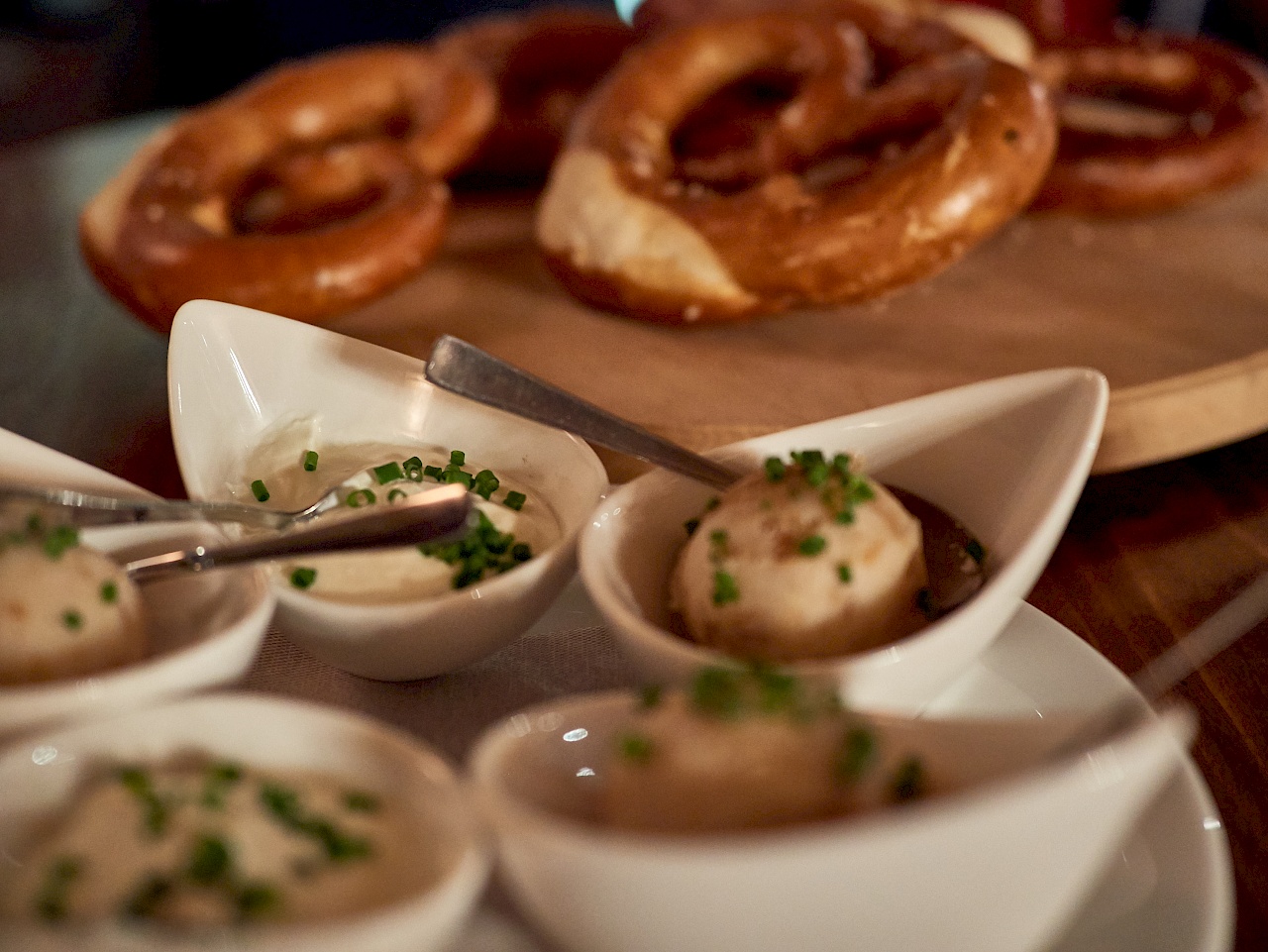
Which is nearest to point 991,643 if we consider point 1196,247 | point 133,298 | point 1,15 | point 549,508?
point 549,508

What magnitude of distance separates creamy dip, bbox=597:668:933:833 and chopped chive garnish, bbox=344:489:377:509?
45cm

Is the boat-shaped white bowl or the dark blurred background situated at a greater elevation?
the boat-shaped white bowl

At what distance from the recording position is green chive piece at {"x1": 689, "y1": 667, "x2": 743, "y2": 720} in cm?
70

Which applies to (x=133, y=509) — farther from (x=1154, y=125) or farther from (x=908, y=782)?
(x=1154, y=125)

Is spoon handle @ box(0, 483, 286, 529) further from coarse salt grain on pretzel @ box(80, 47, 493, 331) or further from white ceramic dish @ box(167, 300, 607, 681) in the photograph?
coarse salt grain on pretzel @ box(80, 47, 493, 331)

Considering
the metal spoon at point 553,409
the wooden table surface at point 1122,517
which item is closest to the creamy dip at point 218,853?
the metal spoon at point 553,409

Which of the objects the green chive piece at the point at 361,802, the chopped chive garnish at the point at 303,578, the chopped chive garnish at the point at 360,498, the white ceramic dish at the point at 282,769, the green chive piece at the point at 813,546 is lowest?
the chopped chive garnish at the point at 303,578

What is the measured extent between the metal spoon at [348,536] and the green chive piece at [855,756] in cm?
44

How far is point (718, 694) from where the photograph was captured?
27.8 inches

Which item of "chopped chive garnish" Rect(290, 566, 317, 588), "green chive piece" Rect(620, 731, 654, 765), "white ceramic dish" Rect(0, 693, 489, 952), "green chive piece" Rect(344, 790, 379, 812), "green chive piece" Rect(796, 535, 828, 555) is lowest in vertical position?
"chopped chive garnish" Rect(290, 566, 317, 588)

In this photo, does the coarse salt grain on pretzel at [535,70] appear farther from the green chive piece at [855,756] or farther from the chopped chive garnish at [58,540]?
the green chive piece at [855,756]

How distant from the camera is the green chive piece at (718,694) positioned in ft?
2.28

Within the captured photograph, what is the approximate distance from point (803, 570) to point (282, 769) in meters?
0.44

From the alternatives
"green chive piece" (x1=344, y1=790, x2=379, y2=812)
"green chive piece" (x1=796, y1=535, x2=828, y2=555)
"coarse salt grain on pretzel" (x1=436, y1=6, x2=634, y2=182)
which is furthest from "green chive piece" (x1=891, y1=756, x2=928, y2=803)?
"coarse salt grain on pretzel" (x1=436, y1=6, x2=634, y2=182)
